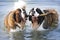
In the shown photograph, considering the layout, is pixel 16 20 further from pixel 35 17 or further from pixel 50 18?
pixel 50 18

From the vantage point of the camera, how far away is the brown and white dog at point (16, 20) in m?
2.24

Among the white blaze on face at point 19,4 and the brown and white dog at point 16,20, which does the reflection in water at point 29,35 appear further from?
the white blaze on face at point 19,4

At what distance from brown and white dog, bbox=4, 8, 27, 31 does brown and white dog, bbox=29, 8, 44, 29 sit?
50 mm

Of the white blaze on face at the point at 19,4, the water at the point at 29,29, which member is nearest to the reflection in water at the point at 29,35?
the water at the point at 29,29

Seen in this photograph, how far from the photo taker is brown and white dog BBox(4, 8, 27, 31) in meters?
2.24

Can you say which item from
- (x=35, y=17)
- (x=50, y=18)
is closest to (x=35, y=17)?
(x=35, y=17)

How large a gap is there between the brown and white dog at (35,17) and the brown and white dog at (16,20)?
0.05m

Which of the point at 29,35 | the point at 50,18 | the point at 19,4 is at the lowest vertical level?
the point at 29,35

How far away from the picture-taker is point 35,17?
88.6 inches

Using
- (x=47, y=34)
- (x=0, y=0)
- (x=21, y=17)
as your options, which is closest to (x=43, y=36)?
(x=47, y=34)

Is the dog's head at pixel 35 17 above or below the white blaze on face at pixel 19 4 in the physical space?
below

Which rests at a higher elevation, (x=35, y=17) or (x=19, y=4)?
(x=19, y=4)

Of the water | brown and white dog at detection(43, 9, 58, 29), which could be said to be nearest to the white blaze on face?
the water

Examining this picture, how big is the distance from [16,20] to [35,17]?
143mm
